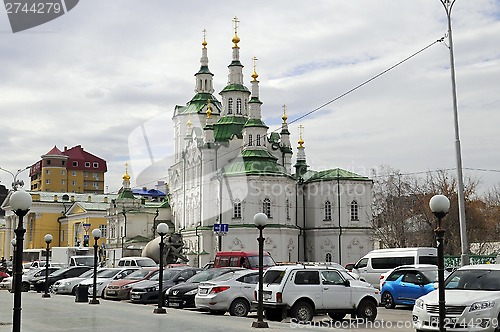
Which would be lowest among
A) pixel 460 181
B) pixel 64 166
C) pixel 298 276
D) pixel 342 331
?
pixel 342 331

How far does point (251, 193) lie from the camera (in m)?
65.6

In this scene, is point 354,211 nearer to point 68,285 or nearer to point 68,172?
point 68,285

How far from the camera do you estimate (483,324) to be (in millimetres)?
13578

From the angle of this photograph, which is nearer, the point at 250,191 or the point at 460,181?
the point at 460,181

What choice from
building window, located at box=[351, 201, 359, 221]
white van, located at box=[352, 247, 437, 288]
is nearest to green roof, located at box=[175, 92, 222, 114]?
building window, located at box=[351, 201, 359, 221]

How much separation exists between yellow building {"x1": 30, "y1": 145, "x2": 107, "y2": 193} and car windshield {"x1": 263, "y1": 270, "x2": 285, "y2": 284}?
125 metres

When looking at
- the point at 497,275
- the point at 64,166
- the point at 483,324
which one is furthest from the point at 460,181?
the point at 64,166

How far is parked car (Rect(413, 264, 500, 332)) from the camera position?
1359 cm

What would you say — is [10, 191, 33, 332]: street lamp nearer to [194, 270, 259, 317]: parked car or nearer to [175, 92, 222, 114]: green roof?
[194, 270, 259, 317]: parked car

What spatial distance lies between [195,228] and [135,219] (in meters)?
15.9

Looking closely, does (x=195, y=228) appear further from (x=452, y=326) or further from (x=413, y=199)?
(x=452, y=326)

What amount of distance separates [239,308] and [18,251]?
1008 cm

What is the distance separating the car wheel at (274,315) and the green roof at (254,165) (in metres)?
46.1

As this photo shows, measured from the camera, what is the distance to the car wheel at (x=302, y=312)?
725 inches
